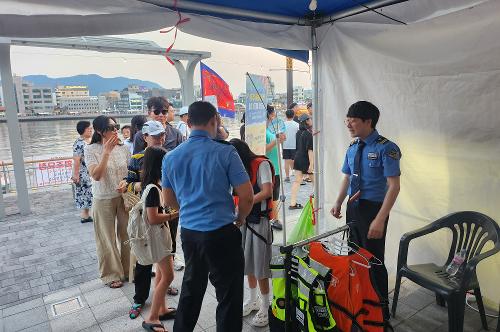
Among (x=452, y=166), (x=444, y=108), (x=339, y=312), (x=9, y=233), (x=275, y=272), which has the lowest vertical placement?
(x=9, y=233)

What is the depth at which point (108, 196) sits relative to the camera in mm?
3104

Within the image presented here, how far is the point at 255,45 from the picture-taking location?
296 centimetres

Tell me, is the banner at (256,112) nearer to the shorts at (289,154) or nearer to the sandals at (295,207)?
the sandals at (295,207)

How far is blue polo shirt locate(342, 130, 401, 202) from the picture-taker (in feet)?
7.55

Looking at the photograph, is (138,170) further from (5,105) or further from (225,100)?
(5,105)

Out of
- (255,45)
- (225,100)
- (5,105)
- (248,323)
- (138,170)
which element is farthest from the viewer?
(5,105)

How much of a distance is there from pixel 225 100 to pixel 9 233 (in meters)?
3.76

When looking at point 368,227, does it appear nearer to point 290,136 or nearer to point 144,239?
point 144,239

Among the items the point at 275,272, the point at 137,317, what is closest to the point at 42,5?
the point at 275,272

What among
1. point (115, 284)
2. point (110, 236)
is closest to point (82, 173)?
point (110, 236)

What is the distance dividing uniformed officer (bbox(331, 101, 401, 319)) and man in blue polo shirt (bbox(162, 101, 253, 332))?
92 cm

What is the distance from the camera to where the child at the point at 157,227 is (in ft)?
7.32

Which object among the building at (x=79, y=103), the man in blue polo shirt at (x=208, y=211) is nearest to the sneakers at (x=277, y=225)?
the man in blue polo shirt at (x=208, y=211)

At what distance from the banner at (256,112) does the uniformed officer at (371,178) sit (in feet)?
3.63
